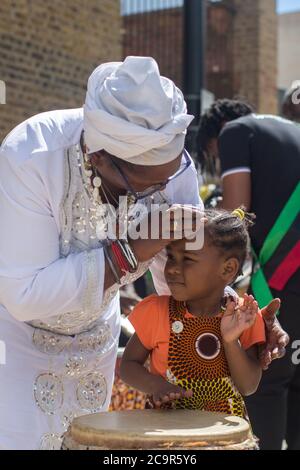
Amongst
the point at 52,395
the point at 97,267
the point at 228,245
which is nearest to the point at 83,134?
the point at 97,267

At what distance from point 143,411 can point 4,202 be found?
75 cm

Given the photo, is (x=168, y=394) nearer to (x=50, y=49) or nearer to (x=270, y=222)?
(x=270, y=222)

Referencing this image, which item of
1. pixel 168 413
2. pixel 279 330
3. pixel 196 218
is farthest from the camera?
pixel 279 330

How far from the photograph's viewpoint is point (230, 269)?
10.6ft

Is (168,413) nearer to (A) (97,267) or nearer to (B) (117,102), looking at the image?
(A) (97,267)

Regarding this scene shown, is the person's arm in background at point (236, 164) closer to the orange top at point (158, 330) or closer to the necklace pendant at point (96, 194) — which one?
the orange top at point (158, 330)

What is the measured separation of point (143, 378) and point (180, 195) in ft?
2.14

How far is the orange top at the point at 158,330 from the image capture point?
314 cm

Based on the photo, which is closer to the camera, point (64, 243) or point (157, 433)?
point (157, 433)

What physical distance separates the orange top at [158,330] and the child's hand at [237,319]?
150mm

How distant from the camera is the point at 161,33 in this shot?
A: 1516cm

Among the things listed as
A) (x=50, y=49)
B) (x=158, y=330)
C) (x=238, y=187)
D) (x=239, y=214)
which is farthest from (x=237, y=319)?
(x=50, y=49)

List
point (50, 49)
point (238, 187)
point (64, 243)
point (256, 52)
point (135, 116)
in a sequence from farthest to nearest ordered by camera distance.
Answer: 1. point (256, 52)
2. point (50, 49)
3. point (238, 187)
4. point (64, 243)
5. point (135, 116)

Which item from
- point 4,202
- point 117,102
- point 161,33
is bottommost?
point 161,33
